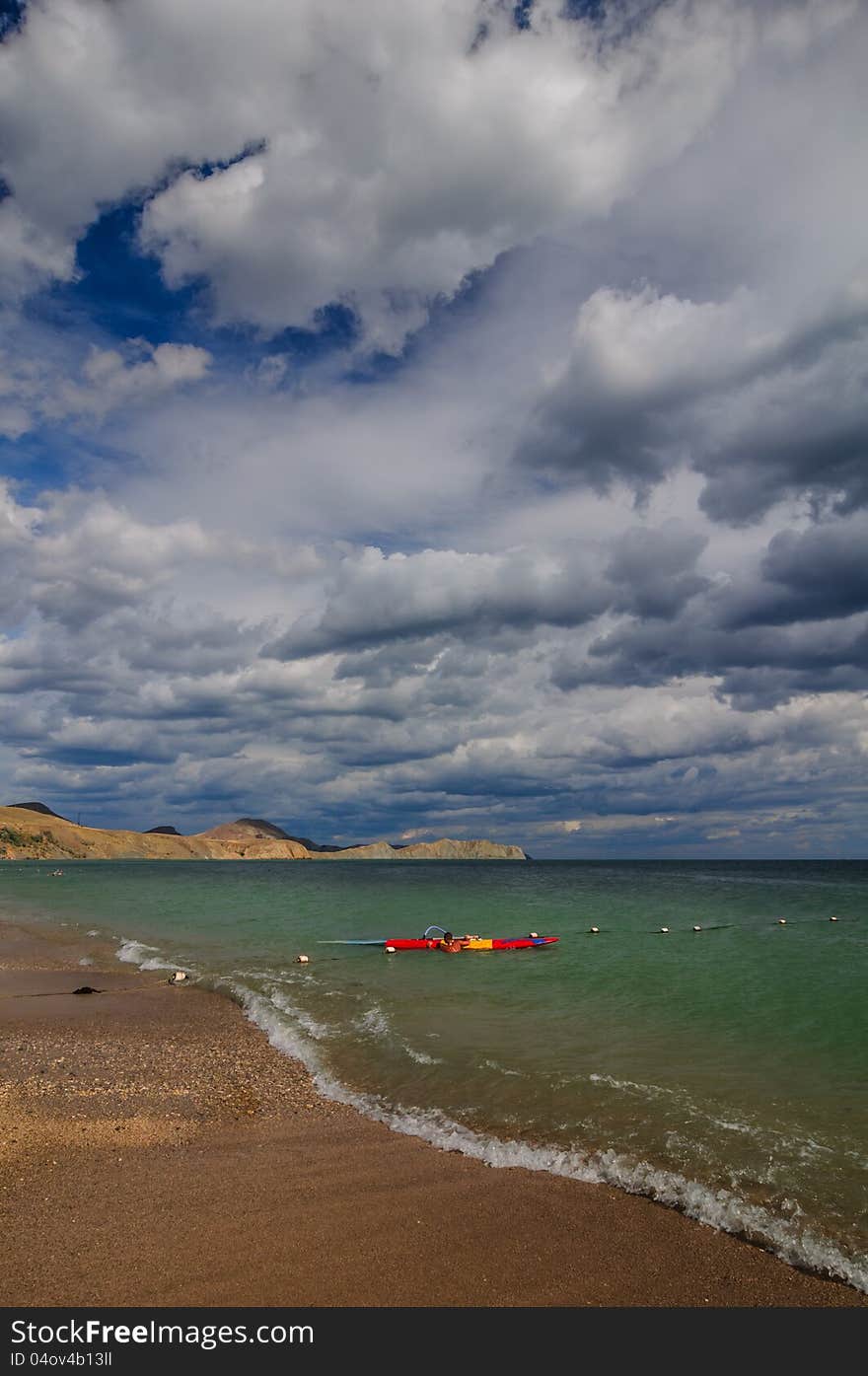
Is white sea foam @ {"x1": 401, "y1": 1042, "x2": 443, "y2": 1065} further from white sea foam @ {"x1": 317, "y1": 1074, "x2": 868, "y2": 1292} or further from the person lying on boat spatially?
the person lying on boat

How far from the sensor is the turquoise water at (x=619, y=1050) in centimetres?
1102

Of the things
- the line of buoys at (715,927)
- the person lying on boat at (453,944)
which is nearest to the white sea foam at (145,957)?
the person lying on boat at (453,944)

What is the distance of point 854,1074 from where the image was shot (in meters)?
16.8

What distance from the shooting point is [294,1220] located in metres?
9.16

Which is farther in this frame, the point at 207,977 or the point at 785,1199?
the point at 207,977

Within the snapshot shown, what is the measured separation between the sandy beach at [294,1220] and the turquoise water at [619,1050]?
1.00m

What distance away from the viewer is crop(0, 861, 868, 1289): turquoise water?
11.0 meters

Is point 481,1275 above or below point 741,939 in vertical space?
above

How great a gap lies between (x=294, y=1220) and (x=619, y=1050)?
11396mm

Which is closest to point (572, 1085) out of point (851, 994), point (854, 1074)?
point (854, 1074)

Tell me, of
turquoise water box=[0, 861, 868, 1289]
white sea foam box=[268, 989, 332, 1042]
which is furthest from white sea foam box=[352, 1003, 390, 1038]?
white sea foam box=[268, 989, 332, 1042]
